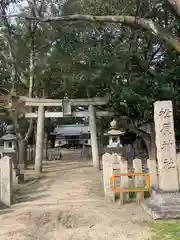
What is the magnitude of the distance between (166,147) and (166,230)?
1889 millimetres

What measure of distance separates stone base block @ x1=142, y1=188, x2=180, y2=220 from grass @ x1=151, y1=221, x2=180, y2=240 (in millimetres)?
183

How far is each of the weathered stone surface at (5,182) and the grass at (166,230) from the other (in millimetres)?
3738

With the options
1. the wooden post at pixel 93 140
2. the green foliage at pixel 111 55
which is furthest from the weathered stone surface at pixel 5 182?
the wooden post at pixel 93 140

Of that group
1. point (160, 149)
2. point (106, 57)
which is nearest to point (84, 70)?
point (106, 57)

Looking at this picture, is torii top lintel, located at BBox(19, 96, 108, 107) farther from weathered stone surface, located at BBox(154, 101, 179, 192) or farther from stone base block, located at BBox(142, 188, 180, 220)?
stone base block, located at BBox(142, 188, 180, 220)

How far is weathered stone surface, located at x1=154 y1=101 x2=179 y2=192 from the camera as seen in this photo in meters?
6.12

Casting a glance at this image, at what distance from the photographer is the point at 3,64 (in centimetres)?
1819

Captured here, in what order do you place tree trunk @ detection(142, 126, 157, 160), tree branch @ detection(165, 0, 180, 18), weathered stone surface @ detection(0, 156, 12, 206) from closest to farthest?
1. tree branch @ detection(165, 0, 180, 18)
2. weathered stone surface @ detection(0, 156, 12, 206)
3. tree trunk @ detection(142, 126, 157, 160)

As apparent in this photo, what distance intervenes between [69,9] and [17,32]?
13.3 ft

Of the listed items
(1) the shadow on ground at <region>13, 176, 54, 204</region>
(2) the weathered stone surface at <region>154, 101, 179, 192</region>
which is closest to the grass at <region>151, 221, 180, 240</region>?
(2) the weathered stone surface at <region>154, 101, 179, 192</region>

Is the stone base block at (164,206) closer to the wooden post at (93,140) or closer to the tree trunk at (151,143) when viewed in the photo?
the wooden post at (93,140)

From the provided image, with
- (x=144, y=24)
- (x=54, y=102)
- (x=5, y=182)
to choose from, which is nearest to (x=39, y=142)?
(x=54, y=102)

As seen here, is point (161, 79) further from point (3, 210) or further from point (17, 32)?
point (17, 32)

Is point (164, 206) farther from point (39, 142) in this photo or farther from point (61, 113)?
point (61, 113)
